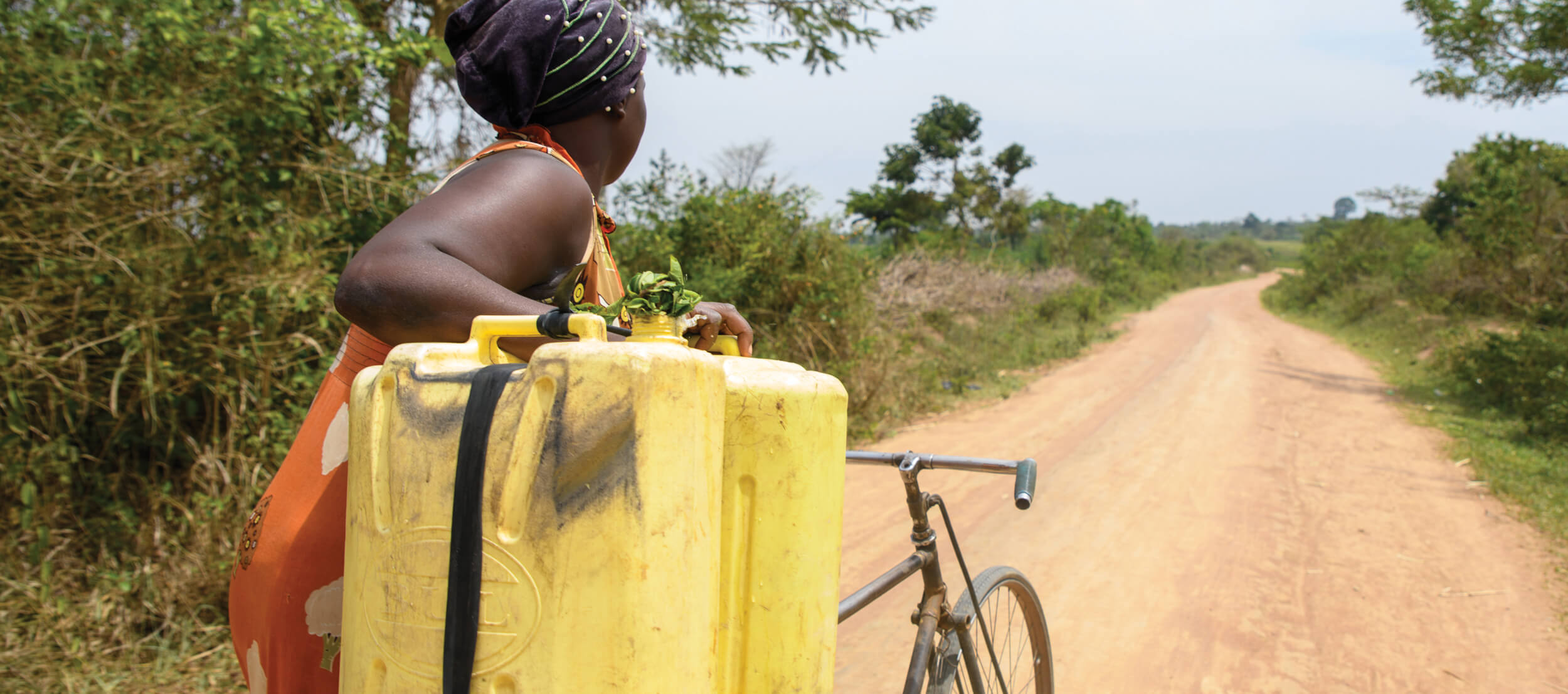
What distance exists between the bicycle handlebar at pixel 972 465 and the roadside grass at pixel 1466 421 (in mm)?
4663

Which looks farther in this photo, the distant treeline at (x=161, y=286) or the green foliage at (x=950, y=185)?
the green foliage at (x=950, y=185)

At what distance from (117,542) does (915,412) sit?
19.2ft

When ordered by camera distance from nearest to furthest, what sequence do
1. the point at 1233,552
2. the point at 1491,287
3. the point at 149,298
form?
the point at 149,298, the point at 1233,552, the point at 1491,287

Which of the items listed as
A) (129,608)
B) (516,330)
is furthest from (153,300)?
(516,330)

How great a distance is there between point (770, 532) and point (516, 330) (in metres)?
0.36

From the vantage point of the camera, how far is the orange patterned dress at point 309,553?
111cm

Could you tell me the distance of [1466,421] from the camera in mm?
7809

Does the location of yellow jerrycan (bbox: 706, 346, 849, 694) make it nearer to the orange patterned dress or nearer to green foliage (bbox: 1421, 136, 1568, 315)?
the orange patterned dress

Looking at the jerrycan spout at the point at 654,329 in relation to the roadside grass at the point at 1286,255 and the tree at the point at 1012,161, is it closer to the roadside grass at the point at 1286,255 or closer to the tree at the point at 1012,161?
the tree at the point at 1012,161

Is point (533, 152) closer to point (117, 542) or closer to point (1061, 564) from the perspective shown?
point (117, 542)

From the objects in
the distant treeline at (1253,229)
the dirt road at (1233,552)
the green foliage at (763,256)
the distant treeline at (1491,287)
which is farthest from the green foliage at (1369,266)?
the distant treeline at (1253,229)

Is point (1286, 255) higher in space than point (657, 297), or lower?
higher

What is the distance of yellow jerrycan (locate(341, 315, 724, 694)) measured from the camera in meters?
0.84

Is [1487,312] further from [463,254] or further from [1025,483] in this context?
[463,254]
